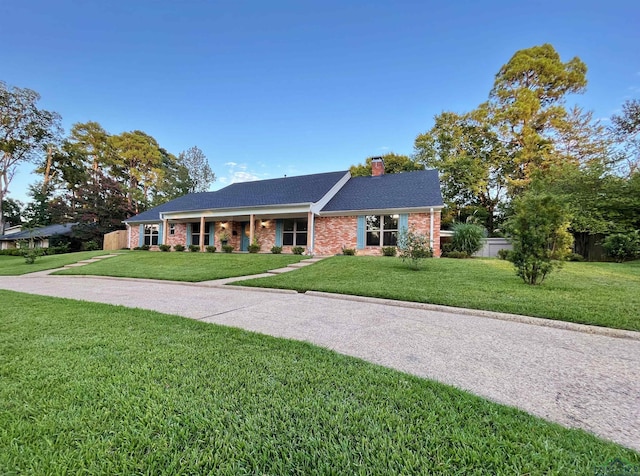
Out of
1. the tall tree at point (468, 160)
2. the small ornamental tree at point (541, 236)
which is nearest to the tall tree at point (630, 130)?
the tall tree at point (468, 160)

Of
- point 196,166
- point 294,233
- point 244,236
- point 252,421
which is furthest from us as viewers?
point 196,166

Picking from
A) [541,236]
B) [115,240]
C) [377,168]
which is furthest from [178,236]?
[541,236]

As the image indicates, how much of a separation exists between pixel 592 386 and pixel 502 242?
51.9 ft

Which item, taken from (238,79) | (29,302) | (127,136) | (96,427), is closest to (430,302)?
(96,427)

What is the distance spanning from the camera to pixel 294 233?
15844 mm

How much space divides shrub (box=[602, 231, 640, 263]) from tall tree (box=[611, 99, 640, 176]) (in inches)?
248

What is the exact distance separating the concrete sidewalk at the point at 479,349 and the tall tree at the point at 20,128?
33.0 metres

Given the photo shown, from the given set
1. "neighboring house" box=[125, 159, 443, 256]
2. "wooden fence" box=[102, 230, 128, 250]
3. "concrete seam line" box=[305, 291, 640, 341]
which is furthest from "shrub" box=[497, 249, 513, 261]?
"wooden fence" box=[102, 230, 128, 250]

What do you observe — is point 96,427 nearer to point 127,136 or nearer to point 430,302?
point 430,302

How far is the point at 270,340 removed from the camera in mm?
3141

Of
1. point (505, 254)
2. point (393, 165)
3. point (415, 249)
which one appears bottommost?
point (505, 254)

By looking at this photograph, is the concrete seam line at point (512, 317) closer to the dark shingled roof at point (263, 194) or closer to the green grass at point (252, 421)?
the green grass at point (252, 421)

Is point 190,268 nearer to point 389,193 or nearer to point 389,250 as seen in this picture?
point 389,250

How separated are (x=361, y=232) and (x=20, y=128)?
3399cm
